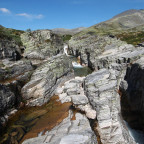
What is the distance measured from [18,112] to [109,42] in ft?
138

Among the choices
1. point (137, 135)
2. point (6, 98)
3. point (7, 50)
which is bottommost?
point (137, 135)

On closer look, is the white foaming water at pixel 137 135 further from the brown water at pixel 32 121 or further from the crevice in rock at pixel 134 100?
the brown water at pixel 32 121

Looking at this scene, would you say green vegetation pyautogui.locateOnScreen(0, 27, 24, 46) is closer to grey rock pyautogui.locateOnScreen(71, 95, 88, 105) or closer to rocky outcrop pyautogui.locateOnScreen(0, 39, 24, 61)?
rocky outcrop pyautogui.locateOnScreen(0, 39, 24, 61)

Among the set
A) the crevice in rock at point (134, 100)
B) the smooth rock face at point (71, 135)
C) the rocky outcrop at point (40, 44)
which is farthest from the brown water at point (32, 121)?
the rocky outcrop at point (40, 44)

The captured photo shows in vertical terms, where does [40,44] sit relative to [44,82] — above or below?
above

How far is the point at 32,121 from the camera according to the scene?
15352mm

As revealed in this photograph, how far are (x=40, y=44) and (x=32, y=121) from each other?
26.0m

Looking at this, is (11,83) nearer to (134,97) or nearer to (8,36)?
(8,36)

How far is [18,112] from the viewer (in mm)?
17078

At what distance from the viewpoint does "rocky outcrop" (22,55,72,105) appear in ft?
62.2

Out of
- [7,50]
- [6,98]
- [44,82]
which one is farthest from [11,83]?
[7,50]

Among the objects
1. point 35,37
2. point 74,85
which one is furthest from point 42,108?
point 35,37

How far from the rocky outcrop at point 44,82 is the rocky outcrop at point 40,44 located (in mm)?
8568

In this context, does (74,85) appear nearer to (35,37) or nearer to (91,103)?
(91,103)
